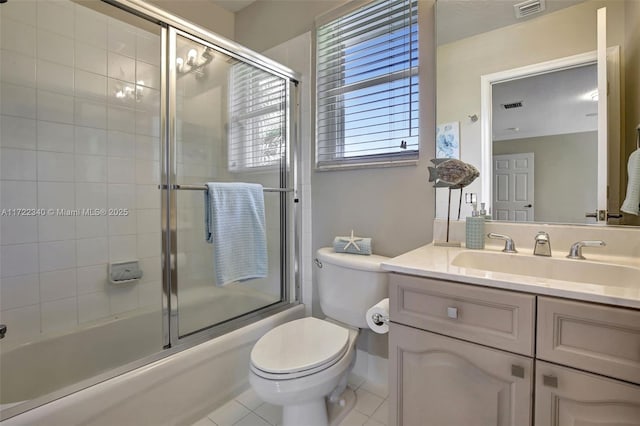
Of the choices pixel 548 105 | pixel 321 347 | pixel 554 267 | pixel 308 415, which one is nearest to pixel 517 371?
pixel 554 267

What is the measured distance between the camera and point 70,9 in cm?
160

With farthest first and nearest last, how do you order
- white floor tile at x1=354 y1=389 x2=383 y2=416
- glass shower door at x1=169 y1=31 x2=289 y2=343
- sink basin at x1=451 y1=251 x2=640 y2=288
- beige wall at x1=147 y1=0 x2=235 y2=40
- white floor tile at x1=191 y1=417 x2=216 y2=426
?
beige wall at x1=147 y1=0 x2=235 y2=40
glass shower door at x1=169 y1=31 x2=289 y2=343
white floor tile at x1=354 y1=389 x2=383 y2=416
white floor tile at x1=191 y1=417 x2=216 y2=426
sink basin at x1=451 y1=251 x2=640 y2=288

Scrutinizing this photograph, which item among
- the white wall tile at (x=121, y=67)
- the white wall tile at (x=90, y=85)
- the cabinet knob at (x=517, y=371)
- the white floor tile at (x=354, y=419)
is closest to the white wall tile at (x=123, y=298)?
the white wall tile at (x=90, y=85)

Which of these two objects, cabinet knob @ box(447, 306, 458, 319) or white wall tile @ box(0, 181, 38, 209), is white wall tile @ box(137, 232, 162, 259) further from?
cabinet knob @ box(447, 306, 458, 319)

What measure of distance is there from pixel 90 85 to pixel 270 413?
6.50 ft

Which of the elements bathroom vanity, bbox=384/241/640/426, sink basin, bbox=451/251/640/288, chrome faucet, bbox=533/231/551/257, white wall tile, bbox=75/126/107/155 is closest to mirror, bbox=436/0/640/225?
chrome faucet, bbox=533/231/551/257

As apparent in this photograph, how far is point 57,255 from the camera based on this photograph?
1.58m

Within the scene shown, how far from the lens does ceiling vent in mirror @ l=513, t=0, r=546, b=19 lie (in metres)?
1.15

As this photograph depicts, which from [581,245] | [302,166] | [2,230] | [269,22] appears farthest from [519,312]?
[269,22]

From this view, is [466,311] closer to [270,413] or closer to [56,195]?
[270,413]

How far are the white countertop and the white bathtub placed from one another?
99cm

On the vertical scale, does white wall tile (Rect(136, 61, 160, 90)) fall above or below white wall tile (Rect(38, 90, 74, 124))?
above

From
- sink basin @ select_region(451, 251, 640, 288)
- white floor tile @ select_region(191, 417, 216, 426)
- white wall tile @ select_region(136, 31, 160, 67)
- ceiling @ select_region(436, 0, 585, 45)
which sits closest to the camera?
sink basin @ select_region(451, 251, 640, 288)

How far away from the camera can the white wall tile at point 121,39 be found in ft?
5.74
